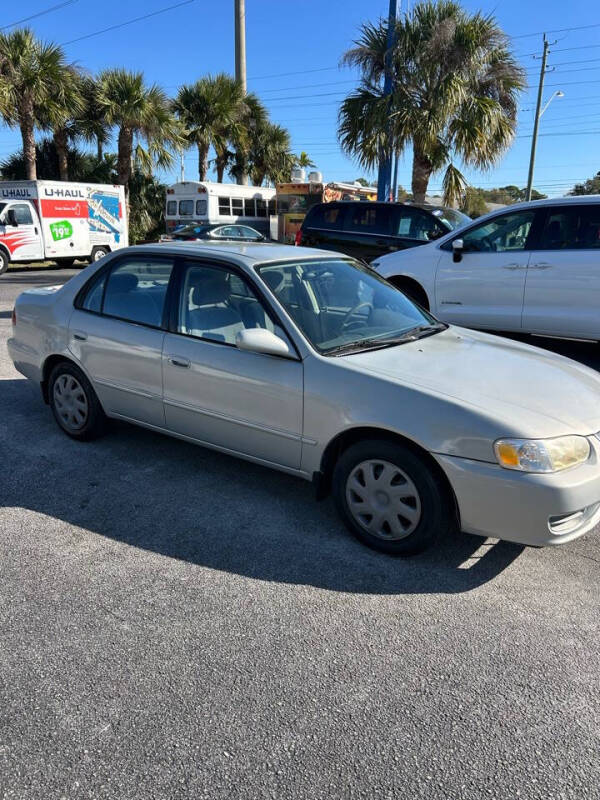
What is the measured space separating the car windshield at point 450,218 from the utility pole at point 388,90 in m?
4.74

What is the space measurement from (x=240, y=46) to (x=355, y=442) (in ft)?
111

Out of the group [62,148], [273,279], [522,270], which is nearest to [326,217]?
[522,270]

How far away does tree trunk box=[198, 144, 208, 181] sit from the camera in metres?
29.2

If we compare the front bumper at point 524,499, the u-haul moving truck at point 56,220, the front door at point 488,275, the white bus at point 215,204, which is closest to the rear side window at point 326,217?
the front door at point 488,275

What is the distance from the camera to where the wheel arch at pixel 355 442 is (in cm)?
310

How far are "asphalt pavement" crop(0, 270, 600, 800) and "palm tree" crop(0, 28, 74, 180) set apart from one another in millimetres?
21433

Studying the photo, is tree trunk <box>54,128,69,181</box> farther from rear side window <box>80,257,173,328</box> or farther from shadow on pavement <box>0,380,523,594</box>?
shadow on pavement <box>0,380,523,594</box>

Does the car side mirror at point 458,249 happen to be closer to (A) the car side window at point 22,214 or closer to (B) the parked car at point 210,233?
(B) the parked car at point 210,233

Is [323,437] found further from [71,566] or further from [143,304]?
[143,304]

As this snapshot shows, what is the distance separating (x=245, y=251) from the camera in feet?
13.7

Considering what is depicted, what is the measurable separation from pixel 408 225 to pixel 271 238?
15.7 meters

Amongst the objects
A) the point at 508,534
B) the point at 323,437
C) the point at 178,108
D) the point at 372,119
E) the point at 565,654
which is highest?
the point at 178,108

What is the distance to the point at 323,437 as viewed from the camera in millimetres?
3396

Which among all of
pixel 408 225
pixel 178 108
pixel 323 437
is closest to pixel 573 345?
pixel 408 225
